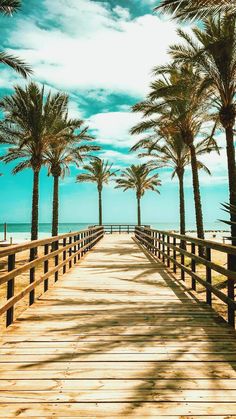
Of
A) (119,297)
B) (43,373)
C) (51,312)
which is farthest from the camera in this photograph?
(119,297)

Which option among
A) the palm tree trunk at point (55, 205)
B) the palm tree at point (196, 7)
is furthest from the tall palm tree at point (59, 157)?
the palm tree at point (196, 7)

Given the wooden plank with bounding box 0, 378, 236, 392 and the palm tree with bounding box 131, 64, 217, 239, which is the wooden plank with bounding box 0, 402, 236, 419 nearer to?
the wooden plank with bounding box 0, 378, 236, 392

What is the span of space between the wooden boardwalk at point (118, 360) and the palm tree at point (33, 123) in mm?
11542

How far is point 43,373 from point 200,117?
1547 cm

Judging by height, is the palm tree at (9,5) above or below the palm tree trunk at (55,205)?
above

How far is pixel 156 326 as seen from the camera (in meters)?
4.67

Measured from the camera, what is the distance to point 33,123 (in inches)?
629

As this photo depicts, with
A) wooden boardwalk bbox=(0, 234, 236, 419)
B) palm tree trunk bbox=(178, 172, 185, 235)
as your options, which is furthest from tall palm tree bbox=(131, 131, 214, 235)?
wooden boardwalk bbox=(0, 234, 236, 419)

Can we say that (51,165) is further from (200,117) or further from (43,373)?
(43,373)

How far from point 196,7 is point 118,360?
951 centimetres

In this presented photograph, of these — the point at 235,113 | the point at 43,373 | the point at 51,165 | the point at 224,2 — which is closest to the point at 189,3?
the point at 224,2

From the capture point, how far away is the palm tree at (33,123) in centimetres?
1590

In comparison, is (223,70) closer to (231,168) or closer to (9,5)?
(231,168)

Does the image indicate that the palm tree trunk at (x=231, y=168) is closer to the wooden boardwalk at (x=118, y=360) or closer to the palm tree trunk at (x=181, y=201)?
the wooden boardwalk at (x=118, y=360)
